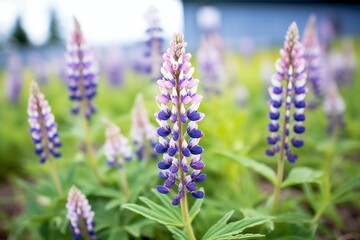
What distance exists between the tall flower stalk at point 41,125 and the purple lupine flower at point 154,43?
143 centimetres

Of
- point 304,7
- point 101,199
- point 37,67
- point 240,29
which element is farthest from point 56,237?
point 240,29

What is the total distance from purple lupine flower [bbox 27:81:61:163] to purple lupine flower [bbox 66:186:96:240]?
62 centimetres

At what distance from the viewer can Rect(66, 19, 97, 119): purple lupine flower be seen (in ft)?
10.2

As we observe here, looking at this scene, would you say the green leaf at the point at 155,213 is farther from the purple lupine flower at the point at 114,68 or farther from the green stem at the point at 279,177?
the purple lupine flower at the point at 114,68

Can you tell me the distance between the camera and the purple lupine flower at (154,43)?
12.4 ft

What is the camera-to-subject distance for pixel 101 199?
298 centimetres

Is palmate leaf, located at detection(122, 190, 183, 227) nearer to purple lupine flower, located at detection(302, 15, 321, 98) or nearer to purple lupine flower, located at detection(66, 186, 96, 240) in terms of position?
purple lupine flower, located at detection(66, 186, 96, 240)

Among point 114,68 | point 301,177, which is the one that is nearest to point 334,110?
point 301,177

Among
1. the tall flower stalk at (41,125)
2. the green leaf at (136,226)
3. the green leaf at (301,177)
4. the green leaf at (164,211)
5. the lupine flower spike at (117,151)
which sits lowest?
the green leaf at (136,226)

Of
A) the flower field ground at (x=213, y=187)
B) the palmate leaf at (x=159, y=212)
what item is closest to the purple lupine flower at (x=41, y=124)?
the flower field ground at (x=213, y=187)

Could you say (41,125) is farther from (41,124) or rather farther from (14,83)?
(14,83)

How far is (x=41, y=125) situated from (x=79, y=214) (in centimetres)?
77

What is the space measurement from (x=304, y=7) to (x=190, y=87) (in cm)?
2729

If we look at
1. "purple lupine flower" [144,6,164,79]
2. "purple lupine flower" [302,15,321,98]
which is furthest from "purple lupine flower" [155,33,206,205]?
Result: "purple lupine flower" [302,15,321,98]
